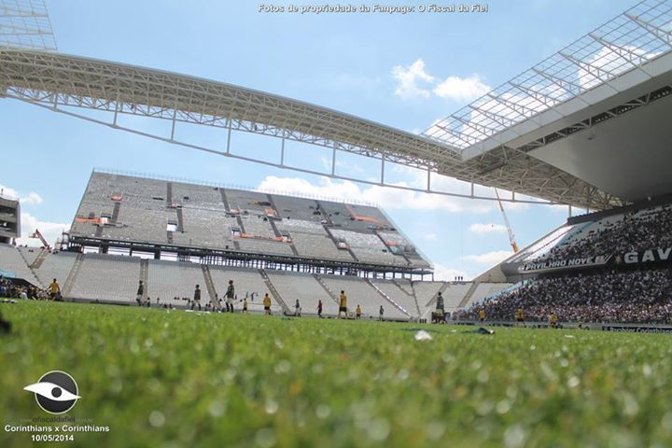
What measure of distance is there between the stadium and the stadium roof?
0.47ft

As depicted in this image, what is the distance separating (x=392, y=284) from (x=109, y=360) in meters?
61.4

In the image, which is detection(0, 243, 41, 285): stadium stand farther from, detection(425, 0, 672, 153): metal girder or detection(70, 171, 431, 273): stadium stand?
detection(425, 0, 672, 153): metal girder

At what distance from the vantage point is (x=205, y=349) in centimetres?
324

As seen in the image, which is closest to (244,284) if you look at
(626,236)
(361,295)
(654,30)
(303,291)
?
(303,291)

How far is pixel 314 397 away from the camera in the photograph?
6.53ft

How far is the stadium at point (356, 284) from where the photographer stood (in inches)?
71.8

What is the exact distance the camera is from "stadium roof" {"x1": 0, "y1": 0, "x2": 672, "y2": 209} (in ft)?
93.6

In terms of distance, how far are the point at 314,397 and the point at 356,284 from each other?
59056mm

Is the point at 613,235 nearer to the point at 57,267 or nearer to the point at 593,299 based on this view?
the point at 593,299

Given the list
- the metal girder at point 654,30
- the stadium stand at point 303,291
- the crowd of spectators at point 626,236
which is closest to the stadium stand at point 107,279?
the stadium stand at point 303,291

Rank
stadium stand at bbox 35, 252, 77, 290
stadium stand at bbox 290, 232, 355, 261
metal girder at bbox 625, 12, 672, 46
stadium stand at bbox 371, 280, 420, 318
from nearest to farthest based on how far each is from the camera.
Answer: metal girder at bbox 625, 12, 672, 46
stadium stand at bbox 35, 252, 77, 290
stadium stand at bbox 371, 280, 420, 318
stadium stand at bbox 290, 232, 355, 261

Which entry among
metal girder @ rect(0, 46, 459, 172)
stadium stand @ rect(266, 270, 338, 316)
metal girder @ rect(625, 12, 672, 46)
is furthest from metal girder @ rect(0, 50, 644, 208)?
stadium stand @ rect(266, 270, 338, 316)

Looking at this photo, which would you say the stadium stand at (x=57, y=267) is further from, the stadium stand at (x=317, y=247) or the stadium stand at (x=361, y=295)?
the stadium stand at (x=361, y=295)

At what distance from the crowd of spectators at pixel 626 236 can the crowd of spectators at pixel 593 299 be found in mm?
1916
